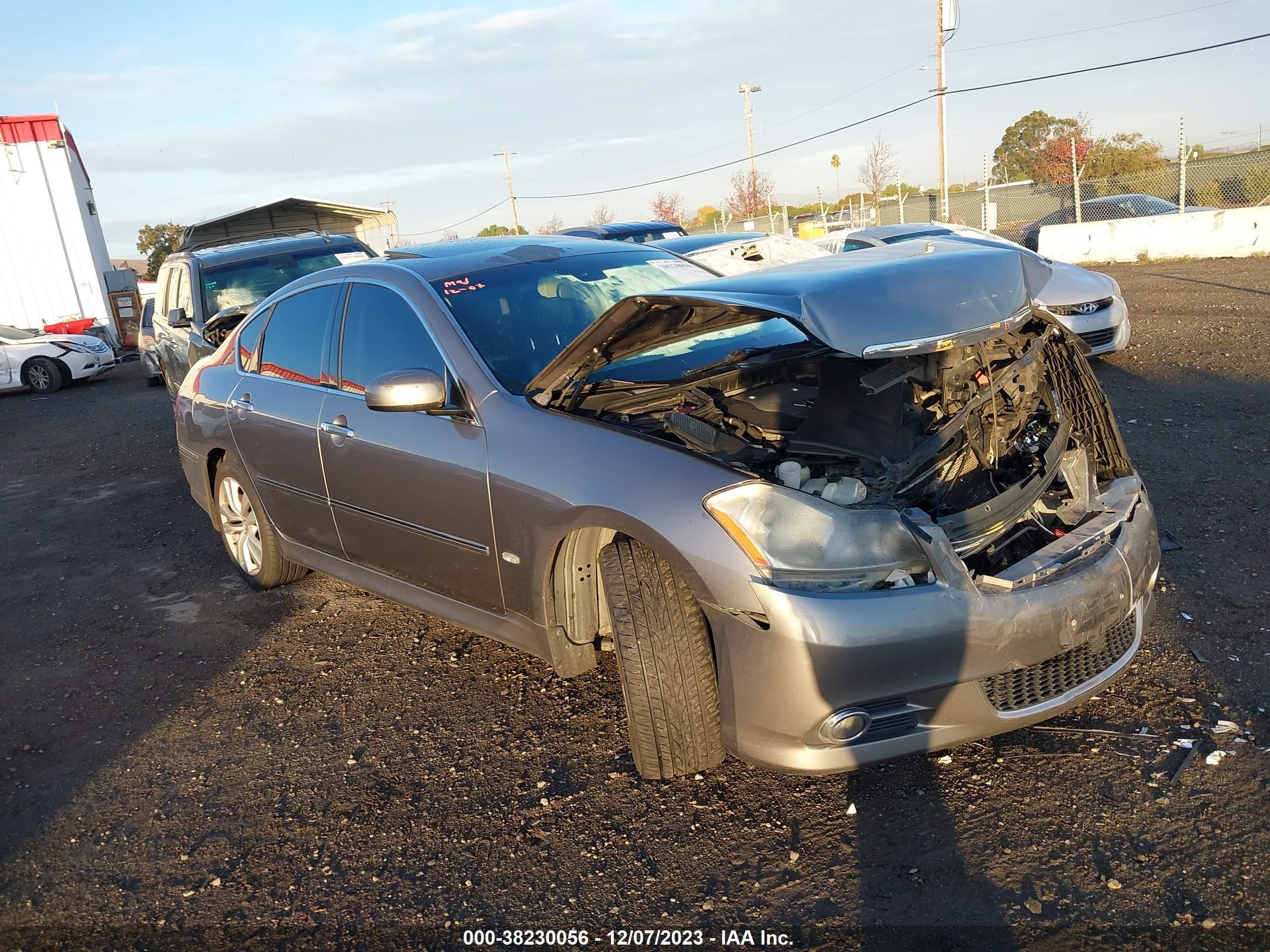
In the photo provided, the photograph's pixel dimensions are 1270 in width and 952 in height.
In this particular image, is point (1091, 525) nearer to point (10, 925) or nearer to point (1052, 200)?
point (10, 925)

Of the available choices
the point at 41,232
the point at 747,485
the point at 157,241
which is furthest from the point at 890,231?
the point at 157,241

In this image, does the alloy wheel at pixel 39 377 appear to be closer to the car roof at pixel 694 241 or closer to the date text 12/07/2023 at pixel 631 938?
the car roof at pixel 694 241

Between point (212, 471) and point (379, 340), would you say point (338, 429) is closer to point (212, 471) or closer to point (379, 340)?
point (379, 340)

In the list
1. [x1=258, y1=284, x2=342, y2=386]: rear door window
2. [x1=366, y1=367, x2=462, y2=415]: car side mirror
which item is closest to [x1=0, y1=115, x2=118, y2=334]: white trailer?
[x1=258, y1=284, x2=342, y2=386]: rear door window

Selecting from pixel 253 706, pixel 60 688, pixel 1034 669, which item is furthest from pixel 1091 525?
pixel 60 688

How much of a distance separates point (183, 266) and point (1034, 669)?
30.9 ft

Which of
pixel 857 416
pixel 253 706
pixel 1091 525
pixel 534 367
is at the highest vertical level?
pixel 534 367

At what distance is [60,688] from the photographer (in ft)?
14.6

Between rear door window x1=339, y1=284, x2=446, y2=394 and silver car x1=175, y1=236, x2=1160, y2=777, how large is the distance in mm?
15

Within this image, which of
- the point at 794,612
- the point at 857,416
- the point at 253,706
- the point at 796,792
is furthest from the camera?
the point at 253,706

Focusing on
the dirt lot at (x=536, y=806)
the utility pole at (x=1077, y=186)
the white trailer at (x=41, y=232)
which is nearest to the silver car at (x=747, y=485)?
the dirt lot at (x=536, y=806)

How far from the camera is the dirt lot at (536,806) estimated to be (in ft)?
8.36

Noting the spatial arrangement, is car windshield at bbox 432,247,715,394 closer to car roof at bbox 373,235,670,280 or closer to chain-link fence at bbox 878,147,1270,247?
car roof at bbox 373,235,670,280

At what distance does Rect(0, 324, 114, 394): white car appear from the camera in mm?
17609
